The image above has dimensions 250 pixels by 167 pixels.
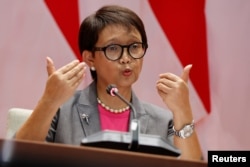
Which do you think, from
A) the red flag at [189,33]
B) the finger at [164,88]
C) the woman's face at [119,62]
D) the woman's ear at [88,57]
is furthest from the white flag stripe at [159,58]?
the finger at [164,88]

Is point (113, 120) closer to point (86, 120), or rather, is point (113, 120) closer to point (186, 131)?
point (86, 120)

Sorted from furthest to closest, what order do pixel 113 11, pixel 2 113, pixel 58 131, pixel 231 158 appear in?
pixel 2 113 < pixel 113 11 < pixel 58 131 < pixel 231 158

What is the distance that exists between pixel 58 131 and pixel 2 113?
2.84 ft

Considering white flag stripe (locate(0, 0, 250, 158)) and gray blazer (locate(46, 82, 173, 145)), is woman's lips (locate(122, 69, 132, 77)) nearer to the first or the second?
gray blazer (locate(46, 82, 173, 145))

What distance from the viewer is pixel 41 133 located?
1.74 m

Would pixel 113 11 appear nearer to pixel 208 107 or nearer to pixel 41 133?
pixel 41 133

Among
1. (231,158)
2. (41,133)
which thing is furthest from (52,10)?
(231,158)

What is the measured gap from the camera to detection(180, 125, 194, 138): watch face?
185cm

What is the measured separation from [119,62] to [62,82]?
314 mm

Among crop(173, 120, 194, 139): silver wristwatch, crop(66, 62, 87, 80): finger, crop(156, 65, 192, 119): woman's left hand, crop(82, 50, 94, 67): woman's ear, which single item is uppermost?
crop(82, 50, 94, 67): woman's ear

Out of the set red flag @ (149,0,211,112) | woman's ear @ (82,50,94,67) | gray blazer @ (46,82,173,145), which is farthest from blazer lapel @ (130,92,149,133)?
red flag @ (149,0,211,112)

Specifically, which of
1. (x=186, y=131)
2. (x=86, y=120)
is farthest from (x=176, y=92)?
(x=86, y=120)

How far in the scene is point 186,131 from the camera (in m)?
1.86

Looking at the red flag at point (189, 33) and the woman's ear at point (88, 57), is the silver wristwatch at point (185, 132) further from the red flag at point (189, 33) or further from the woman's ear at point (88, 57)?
the red flag at point (189, 33)
